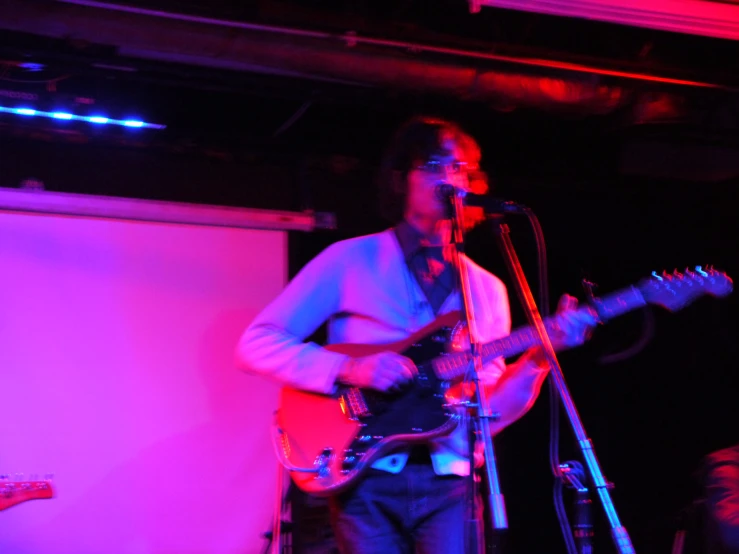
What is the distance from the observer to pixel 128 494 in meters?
4.41

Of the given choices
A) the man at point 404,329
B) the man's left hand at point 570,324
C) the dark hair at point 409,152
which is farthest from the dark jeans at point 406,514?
the dark hair at point 409,152

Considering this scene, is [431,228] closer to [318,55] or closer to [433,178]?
[433,178]

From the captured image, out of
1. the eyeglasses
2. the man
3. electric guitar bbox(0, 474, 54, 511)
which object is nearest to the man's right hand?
the man

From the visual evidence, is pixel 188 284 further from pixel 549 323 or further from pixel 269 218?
pixel 549 323

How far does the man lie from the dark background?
678 mm

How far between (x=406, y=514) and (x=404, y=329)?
595 mm

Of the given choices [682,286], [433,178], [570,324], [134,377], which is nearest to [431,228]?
[433,178]

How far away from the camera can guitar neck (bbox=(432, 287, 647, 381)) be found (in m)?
2.59

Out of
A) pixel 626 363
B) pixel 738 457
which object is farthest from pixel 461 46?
pixel 626 363

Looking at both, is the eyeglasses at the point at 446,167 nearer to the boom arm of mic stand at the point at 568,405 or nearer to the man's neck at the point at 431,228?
the man's neck at the point at 431,228

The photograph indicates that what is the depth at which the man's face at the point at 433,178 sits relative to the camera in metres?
2.73

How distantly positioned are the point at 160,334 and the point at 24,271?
0.75m

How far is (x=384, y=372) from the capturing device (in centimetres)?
263

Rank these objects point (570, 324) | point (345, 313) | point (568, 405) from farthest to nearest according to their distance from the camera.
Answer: point (345, 313)
point (570, 324)
point (568, 405)
